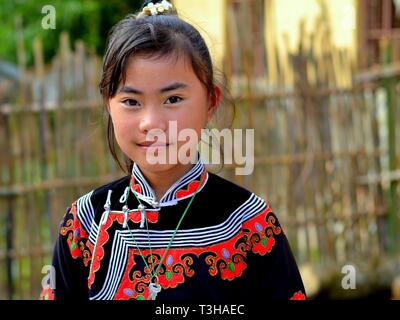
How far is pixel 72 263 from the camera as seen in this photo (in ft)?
Answer: 7.30

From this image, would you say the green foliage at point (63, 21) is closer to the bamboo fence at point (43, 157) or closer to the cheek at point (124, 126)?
the bamboo fence at point (43, 157)

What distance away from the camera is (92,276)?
84.6 inches

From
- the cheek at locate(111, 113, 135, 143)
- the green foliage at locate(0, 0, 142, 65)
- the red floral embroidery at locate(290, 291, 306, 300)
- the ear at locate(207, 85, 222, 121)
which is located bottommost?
the red floral embroidery at locate(290, 291, 306, 300)

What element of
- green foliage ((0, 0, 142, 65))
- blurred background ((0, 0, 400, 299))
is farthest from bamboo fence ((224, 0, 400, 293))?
green foliage ((0, 0, 142, 65))

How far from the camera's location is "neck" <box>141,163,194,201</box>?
7.16 feet

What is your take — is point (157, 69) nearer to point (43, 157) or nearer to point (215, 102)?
point (215, 102)

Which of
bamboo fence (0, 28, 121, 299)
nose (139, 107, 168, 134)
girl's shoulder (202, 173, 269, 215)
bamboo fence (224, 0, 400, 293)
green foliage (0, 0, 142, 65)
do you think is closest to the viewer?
nose (139, 107, 168, 134)

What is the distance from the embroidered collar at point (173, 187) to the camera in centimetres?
214

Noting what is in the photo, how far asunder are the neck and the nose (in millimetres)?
190

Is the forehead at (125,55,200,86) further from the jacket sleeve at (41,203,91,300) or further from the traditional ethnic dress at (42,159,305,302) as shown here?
the jacket sleeve at (41,203,91,300)

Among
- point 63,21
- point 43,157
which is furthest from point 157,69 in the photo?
point 63,21

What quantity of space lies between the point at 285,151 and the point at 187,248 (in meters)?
3.51

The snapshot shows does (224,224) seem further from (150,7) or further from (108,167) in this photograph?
(108,167)
